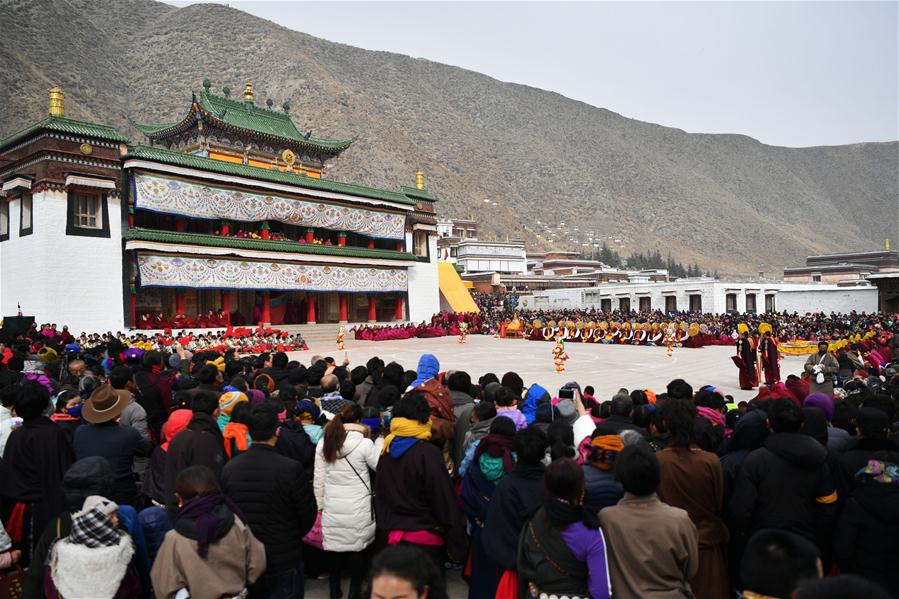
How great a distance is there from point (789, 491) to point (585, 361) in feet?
54.6

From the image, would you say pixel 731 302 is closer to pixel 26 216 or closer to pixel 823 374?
pixel 823 374

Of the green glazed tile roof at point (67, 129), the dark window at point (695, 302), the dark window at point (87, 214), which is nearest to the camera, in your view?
the green glazed tile roof at point (67, 129)

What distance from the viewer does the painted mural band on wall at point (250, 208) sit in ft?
86.6

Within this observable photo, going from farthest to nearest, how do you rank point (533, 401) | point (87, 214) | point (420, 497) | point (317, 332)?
point (317, 332), point (87, 214), point (533, 401), point (420, 497)

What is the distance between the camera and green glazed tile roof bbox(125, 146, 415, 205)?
26172mm

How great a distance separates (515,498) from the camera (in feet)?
11.2

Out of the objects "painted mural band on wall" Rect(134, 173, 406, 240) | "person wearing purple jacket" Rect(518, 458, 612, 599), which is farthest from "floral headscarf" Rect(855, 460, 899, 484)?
"painted mural band on wall" Rect(134, 173, 406, 240)

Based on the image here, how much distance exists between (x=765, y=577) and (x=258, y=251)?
29935 millimetres

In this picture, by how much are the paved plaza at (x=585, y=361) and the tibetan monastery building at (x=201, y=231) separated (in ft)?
19.3

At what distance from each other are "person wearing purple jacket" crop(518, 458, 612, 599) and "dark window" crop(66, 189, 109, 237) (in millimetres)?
26275

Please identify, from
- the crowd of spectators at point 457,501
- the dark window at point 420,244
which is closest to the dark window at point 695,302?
the dark window at point 420,244

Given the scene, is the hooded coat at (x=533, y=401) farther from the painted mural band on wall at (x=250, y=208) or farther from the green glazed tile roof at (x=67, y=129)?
the painted mural band on wall at (x=250, y=208)

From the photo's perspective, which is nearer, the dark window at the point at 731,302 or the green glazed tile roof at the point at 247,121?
the green glazed tile roof at the point at 247,121

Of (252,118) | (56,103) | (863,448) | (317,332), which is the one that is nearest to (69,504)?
(863,448)
